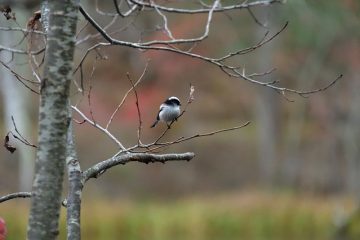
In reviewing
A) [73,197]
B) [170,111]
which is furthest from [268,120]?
[73,197]

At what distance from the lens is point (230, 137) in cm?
2931

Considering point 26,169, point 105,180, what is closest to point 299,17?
point 26,169

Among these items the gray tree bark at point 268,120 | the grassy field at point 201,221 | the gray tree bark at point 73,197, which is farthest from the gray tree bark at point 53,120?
the gray tree bark at point 268,120

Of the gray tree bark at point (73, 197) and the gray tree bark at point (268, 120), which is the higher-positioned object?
the gray tree bark at point (268, 120)

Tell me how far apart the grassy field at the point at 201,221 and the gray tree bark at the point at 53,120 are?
1024cm

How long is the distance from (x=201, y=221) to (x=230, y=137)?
15.0m

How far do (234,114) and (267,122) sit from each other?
273 inches

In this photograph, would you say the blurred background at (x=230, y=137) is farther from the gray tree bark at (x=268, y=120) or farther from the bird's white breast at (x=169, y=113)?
the bird's white breast at (x=169, y=113)

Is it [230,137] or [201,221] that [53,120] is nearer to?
[201,221]

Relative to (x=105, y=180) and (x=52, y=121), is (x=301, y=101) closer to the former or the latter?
(x=105, y=180)

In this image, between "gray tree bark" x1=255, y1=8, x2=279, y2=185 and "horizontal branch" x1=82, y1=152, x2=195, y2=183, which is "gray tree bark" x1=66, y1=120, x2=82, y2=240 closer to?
"horizontal branch" x1=82, y1=152, x2=195, y2=183

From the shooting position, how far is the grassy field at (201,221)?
13789 mm

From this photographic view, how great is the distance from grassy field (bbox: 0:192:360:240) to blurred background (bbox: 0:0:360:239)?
0.02m

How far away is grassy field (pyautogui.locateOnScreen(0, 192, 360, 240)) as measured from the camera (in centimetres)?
1379
